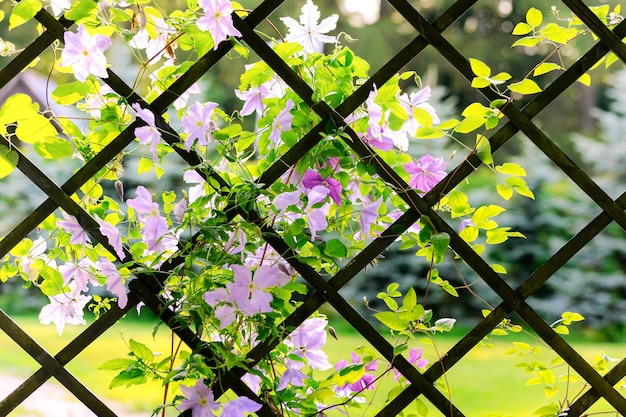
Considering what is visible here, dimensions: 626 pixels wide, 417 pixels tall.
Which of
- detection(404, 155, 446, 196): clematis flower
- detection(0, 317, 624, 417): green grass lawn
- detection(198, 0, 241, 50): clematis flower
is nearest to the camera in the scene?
detection(198, 0, 241, 50): clematis flower

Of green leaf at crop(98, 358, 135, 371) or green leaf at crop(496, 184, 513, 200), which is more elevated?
green leaf at crop(496, 184, 513, 200)

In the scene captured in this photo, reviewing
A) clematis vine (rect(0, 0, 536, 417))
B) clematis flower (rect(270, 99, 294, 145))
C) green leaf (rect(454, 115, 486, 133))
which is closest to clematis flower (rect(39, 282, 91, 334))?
clematis vine (rect(0, 0, 536, 417))

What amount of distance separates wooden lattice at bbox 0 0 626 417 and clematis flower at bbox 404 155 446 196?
2cm

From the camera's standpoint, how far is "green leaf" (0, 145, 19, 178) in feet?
3.57

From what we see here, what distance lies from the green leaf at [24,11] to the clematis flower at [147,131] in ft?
0.64

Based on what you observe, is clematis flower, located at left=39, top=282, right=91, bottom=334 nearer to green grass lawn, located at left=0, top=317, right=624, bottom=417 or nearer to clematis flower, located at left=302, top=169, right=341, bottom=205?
clematis flower, located at left=302, top=169, right=341, bottom=205

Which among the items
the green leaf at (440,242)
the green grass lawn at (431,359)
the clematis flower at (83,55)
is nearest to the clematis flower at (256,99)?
the clematis flower at (83,55)

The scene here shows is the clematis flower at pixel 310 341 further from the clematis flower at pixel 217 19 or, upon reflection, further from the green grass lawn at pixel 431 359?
the green grass lawn at pixel 431 359

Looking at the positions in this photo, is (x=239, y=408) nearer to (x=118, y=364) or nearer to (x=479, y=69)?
(x=118, y=364)

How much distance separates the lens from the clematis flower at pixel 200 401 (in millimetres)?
1077

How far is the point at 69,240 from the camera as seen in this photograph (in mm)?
1159

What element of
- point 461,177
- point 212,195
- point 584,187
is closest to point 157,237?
point 212,195

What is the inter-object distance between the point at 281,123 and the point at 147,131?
19cm

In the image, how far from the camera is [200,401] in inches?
42.6
